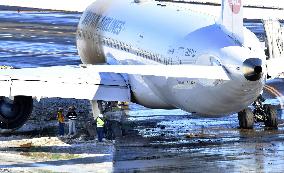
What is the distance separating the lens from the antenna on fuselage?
116 ft

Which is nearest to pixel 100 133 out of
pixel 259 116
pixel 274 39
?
pixel 259 116

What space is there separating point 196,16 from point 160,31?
1.70 m

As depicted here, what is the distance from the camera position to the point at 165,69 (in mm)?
A: 33562

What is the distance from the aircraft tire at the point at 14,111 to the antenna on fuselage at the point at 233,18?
1019 centimetres

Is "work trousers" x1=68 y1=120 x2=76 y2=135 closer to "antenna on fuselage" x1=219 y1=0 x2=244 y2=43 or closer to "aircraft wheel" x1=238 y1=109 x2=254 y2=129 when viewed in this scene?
"aircraft wheel" x1=238 y1=109 x2=254 y2=129

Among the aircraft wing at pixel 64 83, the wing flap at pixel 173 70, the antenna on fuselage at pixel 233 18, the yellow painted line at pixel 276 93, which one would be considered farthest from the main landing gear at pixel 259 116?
the wing flap at pixel 173 70

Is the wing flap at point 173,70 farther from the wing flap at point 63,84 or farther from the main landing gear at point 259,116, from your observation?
the main landing gear at point 259,116

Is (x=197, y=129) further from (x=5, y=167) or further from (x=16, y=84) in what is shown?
(x=5, y=167)

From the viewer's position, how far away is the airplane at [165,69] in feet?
114

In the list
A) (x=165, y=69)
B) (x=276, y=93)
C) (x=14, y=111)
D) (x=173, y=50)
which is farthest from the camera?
(x=276, y=93)

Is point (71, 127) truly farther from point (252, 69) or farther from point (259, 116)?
point (252, 69)

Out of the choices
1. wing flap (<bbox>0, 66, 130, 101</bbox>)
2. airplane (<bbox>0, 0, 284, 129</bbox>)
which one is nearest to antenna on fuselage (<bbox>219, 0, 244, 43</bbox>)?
airplane (<bbox>0, 0, 284, 129</bbox>)

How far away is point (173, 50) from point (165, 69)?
5680 millimetres

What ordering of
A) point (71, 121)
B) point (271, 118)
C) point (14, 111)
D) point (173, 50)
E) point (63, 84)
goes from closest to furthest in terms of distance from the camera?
point (173, 50) < point (63, 84) < point (14, 111) < point (71, 121) < point (271, 118)
